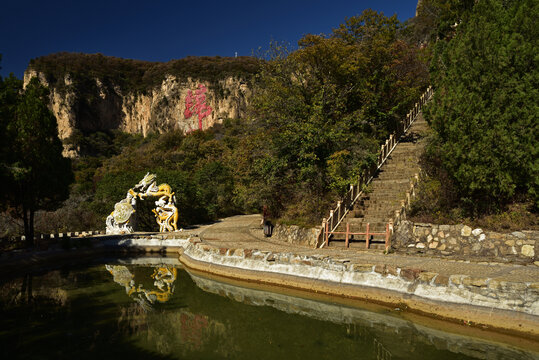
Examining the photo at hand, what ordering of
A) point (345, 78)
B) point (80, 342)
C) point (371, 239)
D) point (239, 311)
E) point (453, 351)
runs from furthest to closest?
point (345, 78), point (371, 239), point (239, 311), point (80, 342), point (453, 351)

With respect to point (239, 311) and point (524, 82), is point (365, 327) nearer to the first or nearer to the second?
point (239, 311)

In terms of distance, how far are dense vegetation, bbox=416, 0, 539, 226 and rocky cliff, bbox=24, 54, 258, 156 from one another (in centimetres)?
7124

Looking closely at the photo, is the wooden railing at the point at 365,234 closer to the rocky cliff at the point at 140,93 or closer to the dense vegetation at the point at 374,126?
the dense vegetation at the point at 374,126

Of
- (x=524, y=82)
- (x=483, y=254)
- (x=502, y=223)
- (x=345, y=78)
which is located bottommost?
(x=483, y=254)

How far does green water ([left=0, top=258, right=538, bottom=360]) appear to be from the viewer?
6691 millimetres

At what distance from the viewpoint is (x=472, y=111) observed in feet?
37.1

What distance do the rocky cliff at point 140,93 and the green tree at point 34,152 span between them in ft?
216

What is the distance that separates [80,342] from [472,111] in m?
13.3

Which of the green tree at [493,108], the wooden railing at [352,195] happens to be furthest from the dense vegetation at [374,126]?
the wooden railing at [352,195]

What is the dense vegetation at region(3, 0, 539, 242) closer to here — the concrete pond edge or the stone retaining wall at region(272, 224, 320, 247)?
the stone retaining wall at region(272, 224, 320, 247)

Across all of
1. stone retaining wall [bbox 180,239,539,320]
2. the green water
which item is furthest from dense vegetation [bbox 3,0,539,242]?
the green water

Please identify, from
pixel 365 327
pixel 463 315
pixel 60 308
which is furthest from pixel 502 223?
pixel 60 308

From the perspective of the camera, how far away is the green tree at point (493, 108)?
10.1m

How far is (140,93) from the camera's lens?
3794 inches
